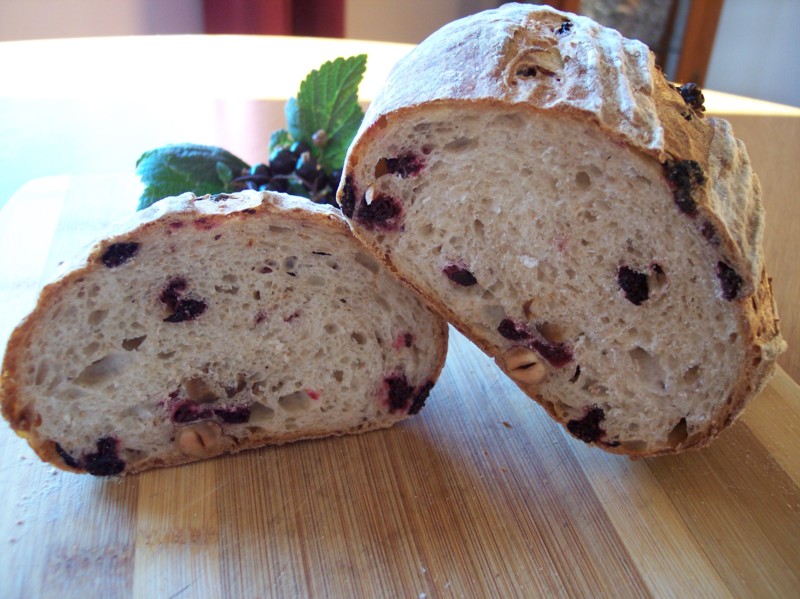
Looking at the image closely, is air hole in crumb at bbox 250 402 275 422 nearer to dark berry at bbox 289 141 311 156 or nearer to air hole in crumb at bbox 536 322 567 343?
air hole in crumb at bbox 536 322 567 343

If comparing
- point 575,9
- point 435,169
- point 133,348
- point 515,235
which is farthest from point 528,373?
point 575,9

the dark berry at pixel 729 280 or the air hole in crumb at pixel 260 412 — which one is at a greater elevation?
the dark berry at pixel 729 280

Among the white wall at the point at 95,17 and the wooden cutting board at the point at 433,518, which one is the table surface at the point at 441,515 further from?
the white wall at the point at 95,17

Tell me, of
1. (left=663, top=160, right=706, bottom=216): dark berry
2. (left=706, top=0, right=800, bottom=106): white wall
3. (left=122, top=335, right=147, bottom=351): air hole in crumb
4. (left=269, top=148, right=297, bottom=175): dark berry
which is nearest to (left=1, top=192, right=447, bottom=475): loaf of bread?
(left=122, top=335, right=147, bottom=351): air hole in crumb

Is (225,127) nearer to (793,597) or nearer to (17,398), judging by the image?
(17,398)

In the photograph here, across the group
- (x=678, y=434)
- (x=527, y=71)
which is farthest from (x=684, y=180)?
(x=678, y=434)

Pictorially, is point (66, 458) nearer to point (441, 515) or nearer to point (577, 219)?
point (441, 515)

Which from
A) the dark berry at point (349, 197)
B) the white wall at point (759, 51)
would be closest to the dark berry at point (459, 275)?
the dark berry at point (349, 197)
